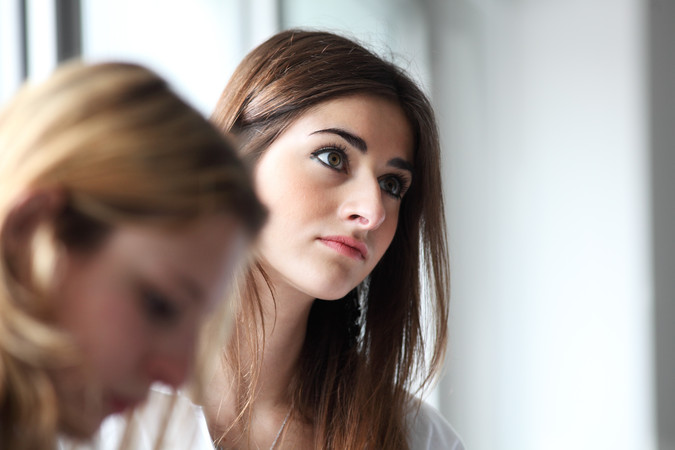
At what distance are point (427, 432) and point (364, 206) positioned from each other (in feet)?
1.49

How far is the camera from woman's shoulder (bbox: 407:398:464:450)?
127 centimetres

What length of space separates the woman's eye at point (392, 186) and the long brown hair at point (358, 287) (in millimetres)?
49

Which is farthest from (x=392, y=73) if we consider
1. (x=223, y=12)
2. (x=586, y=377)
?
(x=586, y=377)

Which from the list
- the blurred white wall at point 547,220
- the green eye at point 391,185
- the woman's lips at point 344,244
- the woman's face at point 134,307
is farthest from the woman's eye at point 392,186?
the blurred white wall at point 547,220

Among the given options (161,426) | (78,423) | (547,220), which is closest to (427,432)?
(161,426)

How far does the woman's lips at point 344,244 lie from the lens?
1.04 meters

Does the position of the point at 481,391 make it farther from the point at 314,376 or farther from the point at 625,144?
the point at 314,376

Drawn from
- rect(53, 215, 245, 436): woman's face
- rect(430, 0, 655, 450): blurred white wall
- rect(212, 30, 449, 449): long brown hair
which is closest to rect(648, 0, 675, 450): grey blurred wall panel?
rect(430, 0, 655, 450): blurred white wall

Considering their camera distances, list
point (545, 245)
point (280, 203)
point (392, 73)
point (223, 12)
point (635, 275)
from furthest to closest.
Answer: point (545, 245), point (635, 275), point (223, 12), point (392, 73), point (280, 203)

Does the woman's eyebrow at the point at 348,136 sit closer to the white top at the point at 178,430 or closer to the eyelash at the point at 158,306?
the white top at the point at 178,430

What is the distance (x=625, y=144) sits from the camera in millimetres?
2314

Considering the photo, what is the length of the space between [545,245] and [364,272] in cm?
151

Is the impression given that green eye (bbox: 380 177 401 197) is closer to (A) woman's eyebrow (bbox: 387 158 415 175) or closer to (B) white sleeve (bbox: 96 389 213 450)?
(A) woman's eyebrow (bbox: 387 158 415 175)

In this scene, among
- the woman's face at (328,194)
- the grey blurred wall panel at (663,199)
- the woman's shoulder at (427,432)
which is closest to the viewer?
the woman's face at (328,194)
